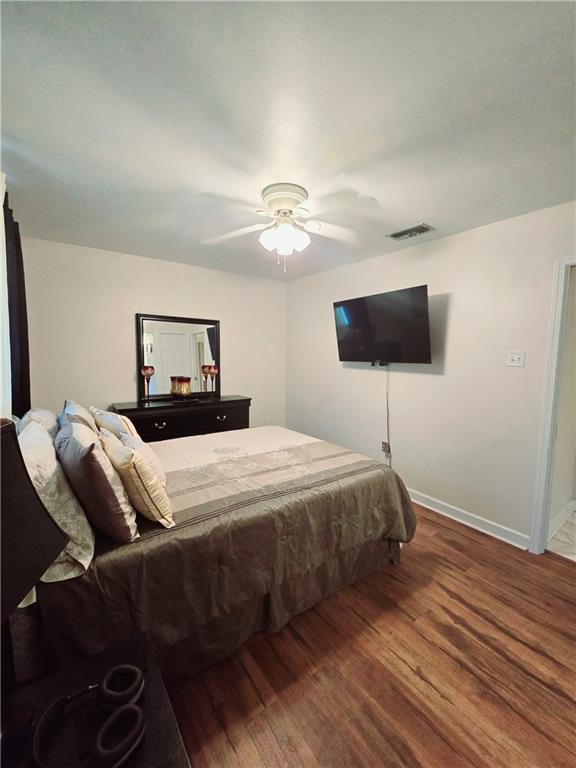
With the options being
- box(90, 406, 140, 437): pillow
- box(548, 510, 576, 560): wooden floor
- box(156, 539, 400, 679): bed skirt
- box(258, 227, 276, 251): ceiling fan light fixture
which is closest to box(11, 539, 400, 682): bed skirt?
box(156, 539, 400, 679): bed skirt

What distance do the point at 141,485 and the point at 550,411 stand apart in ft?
8.71

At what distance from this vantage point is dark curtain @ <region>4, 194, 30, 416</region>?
2.11m

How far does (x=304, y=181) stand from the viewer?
1904 mm

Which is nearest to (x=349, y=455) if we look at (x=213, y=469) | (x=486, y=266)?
(x=213, y=469)

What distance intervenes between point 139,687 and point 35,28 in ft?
6.63

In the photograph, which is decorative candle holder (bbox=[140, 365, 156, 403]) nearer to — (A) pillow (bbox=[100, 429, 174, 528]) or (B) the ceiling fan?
(B) the ceiling fan

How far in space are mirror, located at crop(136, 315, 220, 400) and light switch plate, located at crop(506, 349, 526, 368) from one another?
3.02 metres

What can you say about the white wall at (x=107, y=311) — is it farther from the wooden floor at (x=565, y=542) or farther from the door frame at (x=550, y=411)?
the wooden floor at (x=565, y=542)

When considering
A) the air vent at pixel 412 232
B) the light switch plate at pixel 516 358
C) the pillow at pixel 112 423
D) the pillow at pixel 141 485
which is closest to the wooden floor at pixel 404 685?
the pillow at pixel 141 485

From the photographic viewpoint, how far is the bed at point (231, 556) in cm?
123

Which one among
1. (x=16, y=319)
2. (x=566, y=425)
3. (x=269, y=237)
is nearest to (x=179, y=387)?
(x=16, y=319)

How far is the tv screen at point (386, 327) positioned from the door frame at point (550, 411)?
2.81 ft

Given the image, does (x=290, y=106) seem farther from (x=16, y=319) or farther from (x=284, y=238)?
(x=16, y=319)

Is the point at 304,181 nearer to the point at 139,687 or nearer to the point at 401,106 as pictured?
the point at 401,106
